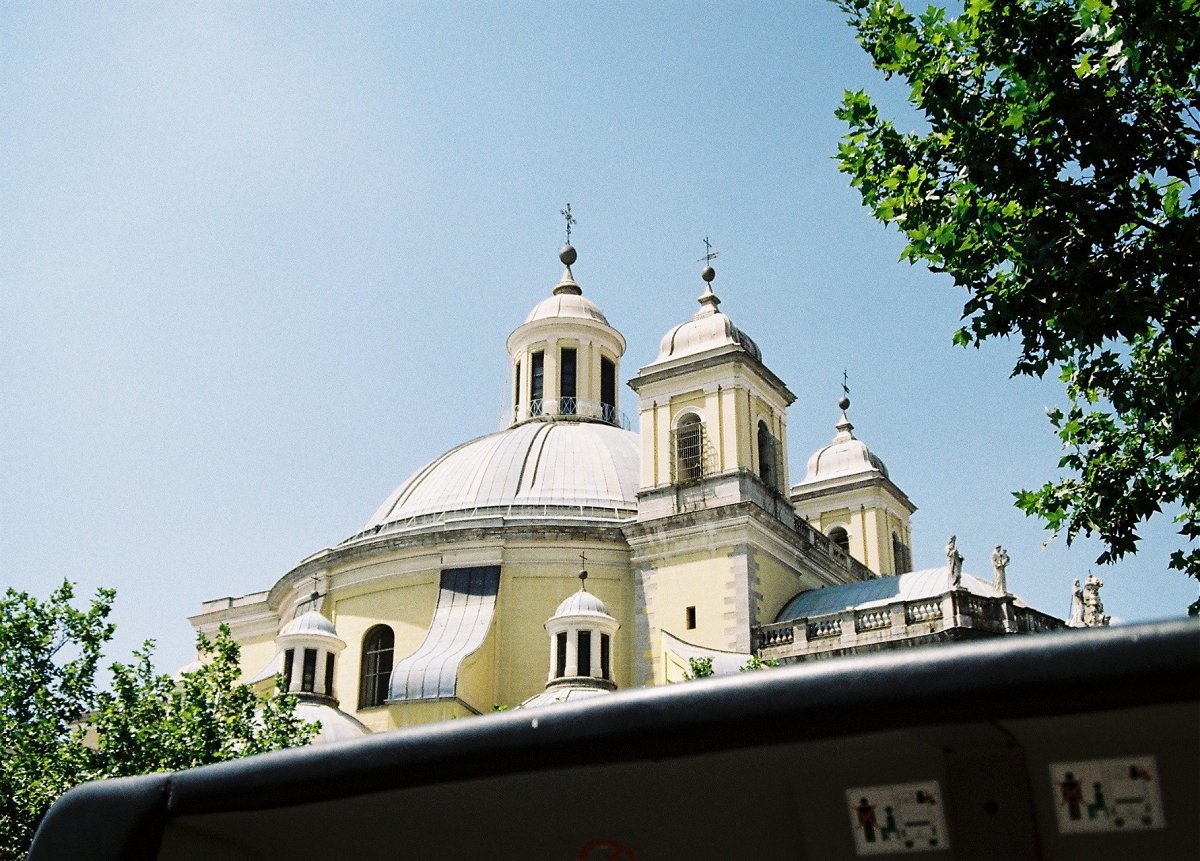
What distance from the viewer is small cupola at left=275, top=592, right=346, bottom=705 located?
3153cm

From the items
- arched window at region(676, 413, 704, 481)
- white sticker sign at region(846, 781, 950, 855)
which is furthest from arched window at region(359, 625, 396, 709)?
white sticker sign at region(846, 781, 950, 855)

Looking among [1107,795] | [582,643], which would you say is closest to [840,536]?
[582,643]

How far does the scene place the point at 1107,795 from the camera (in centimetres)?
262

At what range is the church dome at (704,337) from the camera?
111 ft

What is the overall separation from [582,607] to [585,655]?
3.92ft

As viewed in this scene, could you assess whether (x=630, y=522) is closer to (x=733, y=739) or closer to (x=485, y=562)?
(x=485, y=562)

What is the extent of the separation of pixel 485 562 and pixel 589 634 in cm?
463

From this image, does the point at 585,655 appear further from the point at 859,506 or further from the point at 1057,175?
the point at 1057,175

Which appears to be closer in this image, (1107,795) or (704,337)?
(1107,795)

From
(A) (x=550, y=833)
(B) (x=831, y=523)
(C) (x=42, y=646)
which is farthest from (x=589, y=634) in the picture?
(A) (x=550, y=833)

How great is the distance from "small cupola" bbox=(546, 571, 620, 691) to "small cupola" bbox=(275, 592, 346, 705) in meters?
6.53

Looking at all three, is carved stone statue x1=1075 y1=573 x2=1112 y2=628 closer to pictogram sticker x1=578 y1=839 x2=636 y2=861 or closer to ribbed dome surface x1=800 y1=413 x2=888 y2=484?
ribbed dome surface x1=800 y1=413 x2=888 y2=484

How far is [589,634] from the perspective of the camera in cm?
2958

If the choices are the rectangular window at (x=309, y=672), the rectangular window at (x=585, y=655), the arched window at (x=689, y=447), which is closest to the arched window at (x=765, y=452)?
the arched window at (x=689, y=447)
